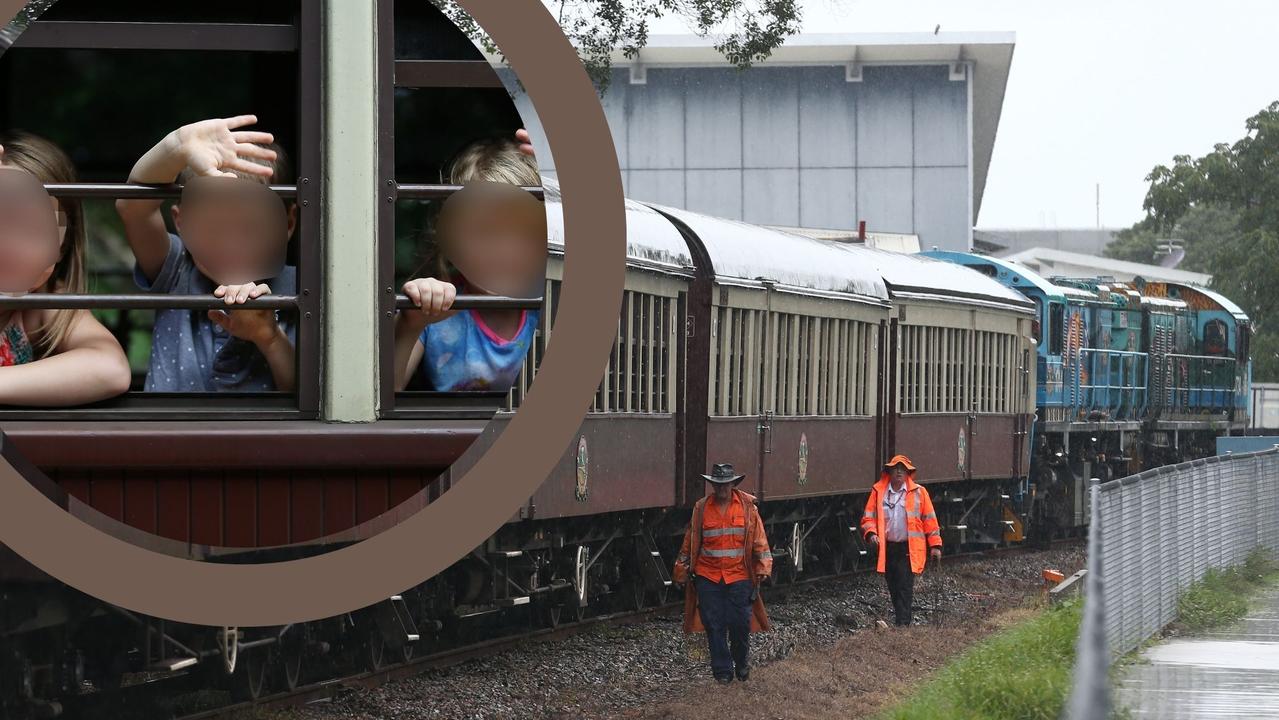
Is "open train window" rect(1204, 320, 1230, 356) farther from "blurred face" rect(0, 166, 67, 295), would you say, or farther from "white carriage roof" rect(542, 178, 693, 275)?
"blurred face" rect(0, 166, 67, 295)

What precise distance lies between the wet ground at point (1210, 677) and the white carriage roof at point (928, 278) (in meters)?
5.39

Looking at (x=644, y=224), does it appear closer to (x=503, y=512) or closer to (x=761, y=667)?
(x=761, y=667)

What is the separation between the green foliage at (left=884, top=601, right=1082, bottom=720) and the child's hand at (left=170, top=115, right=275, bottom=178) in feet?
20.4

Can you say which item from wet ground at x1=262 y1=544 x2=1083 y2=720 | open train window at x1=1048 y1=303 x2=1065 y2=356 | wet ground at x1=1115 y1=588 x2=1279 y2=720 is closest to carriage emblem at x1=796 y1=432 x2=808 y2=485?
wet ground at x1=262 y1=544 x2=1083 y2=720

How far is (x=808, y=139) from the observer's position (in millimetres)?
40844

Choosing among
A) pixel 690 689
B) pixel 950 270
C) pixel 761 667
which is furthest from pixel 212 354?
pixel 950 270

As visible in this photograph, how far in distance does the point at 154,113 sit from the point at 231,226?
682 mm

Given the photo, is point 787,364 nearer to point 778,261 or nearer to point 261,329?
point 778,261

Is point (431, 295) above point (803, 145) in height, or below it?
below

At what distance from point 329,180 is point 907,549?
11170mm

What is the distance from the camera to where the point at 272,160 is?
3.80 meters

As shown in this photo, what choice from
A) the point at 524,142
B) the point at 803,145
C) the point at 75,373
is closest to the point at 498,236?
the point at 524,142

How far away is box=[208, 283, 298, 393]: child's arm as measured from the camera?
3.66 metres
